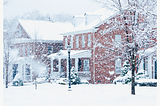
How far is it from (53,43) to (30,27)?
3.60 metres

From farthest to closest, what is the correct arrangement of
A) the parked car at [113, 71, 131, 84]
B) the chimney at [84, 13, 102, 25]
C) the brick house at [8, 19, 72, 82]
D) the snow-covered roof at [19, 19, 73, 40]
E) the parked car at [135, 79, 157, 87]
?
the snow-covered roof at [19, 19, 73, 40], the brick house at [8, 19, 72, 82], the chimney at [84, 13, 102, 25], the parked car at [113, 71, 131, 84], the parked car at [135, 79, 157, 87]

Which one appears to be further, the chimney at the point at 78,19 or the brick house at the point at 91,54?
the chimney at the point at 78,19

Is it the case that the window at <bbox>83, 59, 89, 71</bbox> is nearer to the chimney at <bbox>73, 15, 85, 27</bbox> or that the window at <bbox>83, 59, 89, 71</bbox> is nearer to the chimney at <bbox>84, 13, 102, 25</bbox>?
the chimney at <bbox>84, 13, 102, 25</bbox>

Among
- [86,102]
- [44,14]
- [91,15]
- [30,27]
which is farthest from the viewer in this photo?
[44,14]

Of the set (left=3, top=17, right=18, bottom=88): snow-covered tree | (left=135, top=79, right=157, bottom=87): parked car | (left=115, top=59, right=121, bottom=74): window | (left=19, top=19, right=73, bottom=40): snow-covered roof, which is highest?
(left=19, top=19, right=73, bottom=40): snow-covered roof

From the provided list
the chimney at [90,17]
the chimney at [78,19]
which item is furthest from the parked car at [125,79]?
the chimney at [78,19]

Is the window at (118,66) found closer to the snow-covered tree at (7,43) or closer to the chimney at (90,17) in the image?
the chimney at (90,17)

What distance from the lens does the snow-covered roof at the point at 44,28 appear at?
30606 mm

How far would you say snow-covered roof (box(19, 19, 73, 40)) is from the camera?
30.6 meters

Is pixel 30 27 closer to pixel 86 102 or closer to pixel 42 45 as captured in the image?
pixel 42 45

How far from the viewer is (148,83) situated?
18.6 metres

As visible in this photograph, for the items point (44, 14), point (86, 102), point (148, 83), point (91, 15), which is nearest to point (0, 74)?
point (86, 102)

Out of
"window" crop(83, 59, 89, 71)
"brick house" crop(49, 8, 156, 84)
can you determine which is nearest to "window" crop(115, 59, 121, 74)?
"brick house" crop(49, 8, 156, 84)

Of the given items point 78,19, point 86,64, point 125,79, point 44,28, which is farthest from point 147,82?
point 44,28
